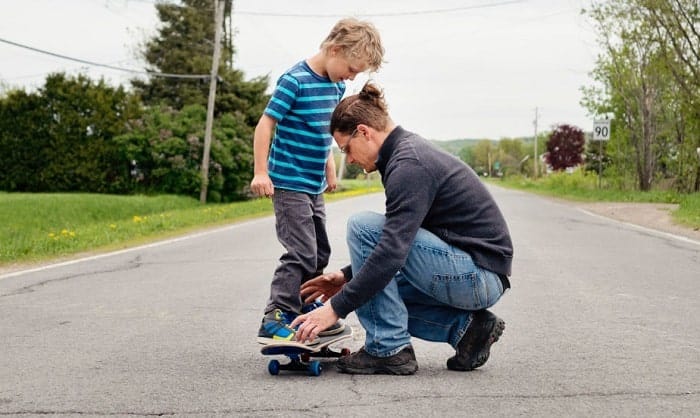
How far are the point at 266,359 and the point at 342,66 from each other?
4.84 ft

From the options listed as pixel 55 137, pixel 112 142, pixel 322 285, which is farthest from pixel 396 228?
pixel 112 142

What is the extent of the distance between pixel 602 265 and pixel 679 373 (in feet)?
17.2

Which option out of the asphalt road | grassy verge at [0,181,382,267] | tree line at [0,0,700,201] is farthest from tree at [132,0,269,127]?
the asphalt road

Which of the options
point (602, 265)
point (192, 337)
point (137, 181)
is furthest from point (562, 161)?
point (192, 337)

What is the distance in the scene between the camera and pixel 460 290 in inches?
150

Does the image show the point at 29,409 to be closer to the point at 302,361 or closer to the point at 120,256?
the point at 302,361

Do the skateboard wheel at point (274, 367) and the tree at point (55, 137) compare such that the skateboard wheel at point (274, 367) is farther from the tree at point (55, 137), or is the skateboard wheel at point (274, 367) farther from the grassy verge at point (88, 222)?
the tree at point (55, 137)

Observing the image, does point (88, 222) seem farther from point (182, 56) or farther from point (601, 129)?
point (182, 56)

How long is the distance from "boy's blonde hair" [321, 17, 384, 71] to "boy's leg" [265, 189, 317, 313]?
2.41 ft

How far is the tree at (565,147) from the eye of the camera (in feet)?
243

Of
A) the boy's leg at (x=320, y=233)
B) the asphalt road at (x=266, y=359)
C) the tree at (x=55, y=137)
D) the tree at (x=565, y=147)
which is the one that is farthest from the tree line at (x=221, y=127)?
the tree at (x=565, y=147)

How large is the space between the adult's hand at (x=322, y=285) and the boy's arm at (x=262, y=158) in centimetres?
47

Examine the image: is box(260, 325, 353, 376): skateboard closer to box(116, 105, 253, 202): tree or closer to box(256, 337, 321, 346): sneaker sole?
box(256, 337, 321, 346): sneaker sole

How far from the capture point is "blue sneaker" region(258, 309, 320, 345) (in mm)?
3930
